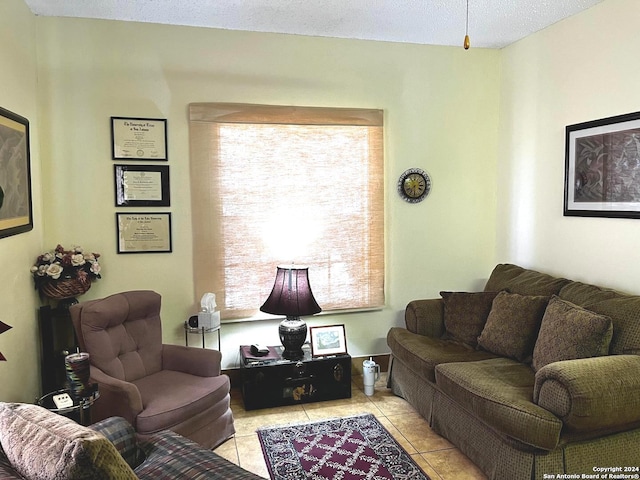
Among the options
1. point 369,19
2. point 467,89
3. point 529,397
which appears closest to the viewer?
point 529,397

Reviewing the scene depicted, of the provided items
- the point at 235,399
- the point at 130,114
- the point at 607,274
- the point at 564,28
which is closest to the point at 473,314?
the point at 607,274

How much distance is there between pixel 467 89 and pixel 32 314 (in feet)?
12.0

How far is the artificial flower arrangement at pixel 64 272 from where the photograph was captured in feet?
10.7

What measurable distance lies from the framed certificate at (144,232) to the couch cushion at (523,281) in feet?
8.13

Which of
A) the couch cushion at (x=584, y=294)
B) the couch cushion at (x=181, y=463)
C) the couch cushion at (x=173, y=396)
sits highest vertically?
the couch cushion at (x=584, y=294)

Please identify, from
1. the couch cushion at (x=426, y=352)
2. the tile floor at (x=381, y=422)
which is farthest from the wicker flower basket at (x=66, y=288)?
the couch cushion at (x=426, y=352)

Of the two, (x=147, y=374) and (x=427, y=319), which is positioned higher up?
(x=427, y=319)

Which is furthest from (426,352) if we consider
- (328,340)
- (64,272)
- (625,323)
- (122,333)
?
(64,272)

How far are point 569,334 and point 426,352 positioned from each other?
92 centimetres

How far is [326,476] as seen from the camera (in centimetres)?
271

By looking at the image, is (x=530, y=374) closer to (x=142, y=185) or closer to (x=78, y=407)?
(x=78, y=407)

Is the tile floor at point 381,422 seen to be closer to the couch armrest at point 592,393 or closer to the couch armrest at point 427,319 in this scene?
the couch armrest at point 427,319

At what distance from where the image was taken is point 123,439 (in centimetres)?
211

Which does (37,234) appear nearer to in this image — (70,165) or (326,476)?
(70,165)
